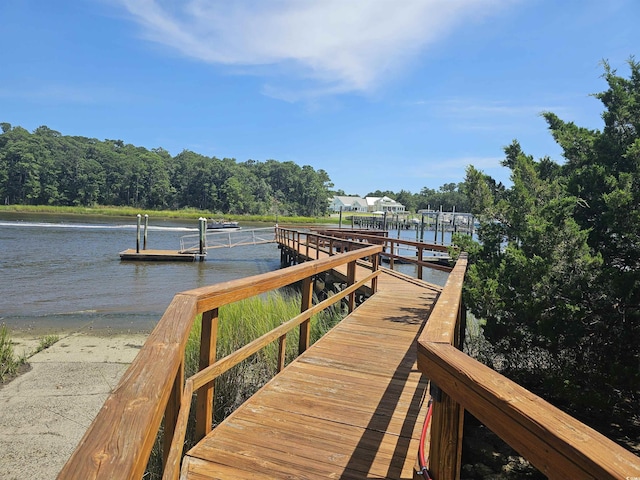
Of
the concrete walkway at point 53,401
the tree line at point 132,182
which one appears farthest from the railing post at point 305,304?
the tree line at point 132,182

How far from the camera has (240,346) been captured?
632 cm

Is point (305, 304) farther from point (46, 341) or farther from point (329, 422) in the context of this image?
point (46, 341)

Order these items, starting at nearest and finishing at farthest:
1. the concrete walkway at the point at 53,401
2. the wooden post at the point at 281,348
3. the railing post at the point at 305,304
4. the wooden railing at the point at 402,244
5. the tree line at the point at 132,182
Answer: the wooden post at the point at 281,348
the railing post at the point at 305,304
the concrete walkway at the point at 53,401
the wooden railing at the point at 402,244
the tree line at the point at 132,182

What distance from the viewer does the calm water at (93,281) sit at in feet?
38.2

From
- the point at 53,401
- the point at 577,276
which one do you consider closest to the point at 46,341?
the point at 53,401

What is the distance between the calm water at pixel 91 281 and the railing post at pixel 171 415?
948 centimetres

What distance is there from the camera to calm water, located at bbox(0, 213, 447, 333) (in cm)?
1163

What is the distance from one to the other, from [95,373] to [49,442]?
227 cm

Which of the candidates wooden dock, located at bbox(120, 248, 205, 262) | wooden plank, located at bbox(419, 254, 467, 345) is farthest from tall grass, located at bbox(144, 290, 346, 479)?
wooden dock, located at bbox(120, 248, 205, 262)

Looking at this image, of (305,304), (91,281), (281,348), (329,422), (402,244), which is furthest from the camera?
(91,281)

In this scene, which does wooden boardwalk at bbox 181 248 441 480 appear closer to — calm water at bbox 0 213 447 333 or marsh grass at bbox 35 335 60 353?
marsh grass at bbox 35 335 60 353

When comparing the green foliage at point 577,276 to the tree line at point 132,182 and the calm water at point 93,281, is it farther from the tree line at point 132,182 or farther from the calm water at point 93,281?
the tree line at point 132,182

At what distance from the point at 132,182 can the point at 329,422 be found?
336 feet

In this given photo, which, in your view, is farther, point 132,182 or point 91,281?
point 132,182
